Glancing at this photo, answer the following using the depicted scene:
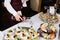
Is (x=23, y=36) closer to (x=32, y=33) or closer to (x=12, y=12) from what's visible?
(x=32, y=33)

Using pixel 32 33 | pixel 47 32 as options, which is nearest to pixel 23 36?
pixel 32 33

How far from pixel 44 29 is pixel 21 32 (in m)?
0.19

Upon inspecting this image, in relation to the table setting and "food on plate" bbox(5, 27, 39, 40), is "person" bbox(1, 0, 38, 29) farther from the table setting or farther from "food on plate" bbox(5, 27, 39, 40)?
"food on plate" bbox(5, 27, 39, 40)

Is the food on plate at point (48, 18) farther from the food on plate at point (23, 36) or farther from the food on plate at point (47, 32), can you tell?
the food on plate at point (23, 36)

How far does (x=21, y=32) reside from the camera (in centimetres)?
105

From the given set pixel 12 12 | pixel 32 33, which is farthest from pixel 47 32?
pixel 12 12

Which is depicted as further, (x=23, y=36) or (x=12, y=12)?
(x=12, y=12)

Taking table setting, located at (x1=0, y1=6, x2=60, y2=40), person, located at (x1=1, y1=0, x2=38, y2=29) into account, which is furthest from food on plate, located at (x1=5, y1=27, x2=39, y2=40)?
person, located at (x1=1, y1=0, x2=38, y2=29)

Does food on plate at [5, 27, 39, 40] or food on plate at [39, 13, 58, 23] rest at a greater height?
food on plate at [39, 13, 58, 23]

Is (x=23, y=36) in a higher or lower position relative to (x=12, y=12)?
lower

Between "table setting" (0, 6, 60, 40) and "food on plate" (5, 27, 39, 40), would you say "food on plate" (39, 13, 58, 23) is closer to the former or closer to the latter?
"table setting" (0, 6, 60, 40)

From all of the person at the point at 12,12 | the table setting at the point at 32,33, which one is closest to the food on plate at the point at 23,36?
the table setting at the point at 32,33

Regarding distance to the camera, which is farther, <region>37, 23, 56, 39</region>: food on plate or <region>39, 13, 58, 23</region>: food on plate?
<region>39, 13, 58, 23</region>: food on plate

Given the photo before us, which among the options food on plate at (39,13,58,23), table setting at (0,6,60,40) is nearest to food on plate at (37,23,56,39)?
table setting at (0,6,60,40)
